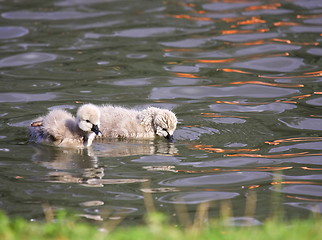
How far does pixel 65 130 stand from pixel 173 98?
2.61 metres

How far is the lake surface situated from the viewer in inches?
289

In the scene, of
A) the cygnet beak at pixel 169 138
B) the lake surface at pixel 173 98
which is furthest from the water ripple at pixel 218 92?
the cygnet beak at pixel 169 138

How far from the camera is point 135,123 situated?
31.5 ft

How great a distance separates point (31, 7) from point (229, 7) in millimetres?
4347

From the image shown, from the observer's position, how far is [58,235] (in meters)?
5.07

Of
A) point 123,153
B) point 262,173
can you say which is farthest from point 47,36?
point 262,173

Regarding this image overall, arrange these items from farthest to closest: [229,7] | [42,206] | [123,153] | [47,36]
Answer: [229,7]
[47,36]
[123,153]
[42,206]

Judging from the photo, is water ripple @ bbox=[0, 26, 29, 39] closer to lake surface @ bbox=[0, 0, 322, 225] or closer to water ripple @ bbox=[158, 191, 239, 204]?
lake surface @ bbox=[0, 0, 322, 225]

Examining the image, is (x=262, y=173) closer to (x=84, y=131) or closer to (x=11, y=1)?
(x=84, y=131)

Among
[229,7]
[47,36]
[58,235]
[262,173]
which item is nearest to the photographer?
[58,235]

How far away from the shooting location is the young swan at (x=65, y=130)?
8.87 meters

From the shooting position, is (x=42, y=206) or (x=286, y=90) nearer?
(x=42, y=206)

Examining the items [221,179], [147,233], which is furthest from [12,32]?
[147,233]

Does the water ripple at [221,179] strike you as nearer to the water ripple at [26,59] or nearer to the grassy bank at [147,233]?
the grassy bank at [147,233]
